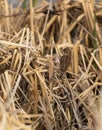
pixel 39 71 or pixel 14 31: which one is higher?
pixel 14 31

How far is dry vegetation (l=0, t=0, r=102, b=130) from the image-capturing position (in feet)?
6.51

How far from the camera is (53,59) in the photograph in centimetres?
222

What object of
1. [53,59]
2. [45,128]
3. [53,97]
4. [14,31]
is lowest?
[45,128]

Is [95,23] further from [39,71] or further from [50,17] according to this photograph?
[39,71]

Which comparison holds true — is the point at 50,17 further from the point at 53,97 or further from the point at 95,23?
the point at 53,97

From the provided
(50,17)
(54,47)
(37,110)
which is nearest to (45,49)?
(54,47)

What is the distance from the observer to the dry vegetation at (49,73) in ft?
6.51

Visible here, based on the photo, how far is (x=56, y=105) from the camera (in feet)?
6.82

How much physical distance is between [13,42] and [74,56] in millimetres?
321

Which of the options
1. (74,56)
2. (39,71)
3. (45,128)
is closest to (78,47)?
(74,56)

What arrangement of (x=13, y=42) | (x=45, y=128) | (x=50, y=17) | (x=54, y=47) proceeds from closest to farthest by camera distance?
(x=45, y=128)
(x=13, y=42)
(x=54, y=47)
(x=50, y=17)

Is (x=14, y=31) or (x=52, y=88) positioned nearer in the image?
(x=52, y=88)

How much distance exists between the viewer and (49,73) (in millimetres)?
2086

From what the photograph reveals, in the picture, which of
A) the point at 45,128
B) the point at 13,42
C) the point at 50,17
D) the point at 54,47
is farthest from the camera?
the point at 50,17
